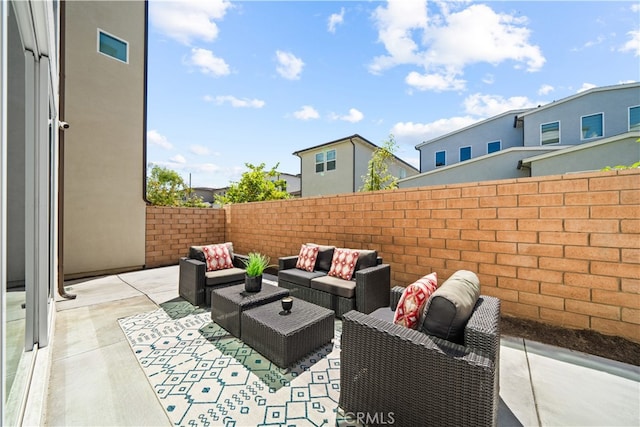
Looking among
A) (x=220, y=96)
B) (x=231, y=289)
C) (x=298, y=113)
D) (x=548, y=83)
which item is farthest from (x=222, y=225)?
(x=548, y=83)

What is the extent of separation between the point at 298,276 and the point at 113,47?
724 centimetres

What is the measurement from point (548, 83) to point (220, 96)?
900 centimetres

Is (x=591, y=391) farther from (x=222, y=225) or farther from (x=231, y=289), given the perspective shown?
(x=222, y=225)

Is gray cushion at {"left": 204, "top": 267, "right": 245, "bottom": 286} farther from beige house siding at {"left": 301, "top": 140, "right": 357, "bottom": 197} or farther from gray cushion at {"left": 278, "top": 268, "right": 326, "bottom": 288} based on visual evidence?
Answer: beige house siding at {"left": 301, "top": 140, "right": 357, "bottom": 197}

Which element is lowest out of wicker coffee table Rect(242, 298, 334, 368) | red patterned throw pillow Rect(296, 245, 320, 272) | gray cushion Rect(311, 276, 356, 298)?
wicker coffee table Rect(242, 298, 334, 368)

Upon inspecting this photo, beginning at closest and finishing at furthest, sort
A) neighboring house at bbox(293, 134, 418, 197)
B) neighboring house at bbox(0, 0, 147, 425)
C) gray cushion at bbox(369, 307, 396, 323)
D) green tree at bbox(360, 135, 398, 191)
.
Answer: gray cushion at bbox(369, 307, 396, 323) < neighboring house at bbox(0, 0, 147, 425) < green tree at bbox(360, 135, 398, 191) < neighboring house at bbox(293, 134, 418, 197)

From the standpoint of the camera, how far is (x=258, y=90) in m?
7.05

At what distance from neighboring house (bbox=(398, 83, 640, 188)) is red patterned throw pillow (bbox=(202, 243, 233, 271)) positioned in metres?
9.51

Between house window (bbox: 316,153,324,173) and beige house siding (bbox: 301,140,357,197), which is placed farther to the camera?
house window (bbox: 316,153,324,173)

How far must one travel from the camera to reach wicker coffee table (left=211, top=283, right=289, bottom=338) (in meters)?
2.86

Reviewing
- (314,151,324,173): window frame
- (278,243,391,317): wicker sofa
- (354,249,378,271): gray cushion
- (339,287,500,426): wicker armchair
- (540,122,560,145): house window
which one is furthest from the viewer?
(314,151,324,173): window frame

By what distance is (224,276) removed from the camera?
399 centimetres

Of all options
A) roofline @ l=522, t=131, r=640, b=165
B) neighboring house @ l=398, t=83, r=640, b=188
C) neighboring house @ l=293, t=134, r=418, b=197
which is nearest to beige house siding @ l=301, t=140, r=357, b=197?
neighboring house @ l=293, t=134, r=418, b=197

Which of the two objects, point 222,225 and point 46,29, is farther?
point 222,225
